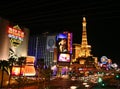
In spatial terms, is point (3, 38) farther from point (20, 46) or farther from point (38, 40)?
point (38, 40)

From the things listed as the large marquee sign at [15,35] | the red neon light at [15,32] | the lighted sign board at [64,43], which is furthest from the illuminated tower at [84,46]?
the large marquee sign at [15,35]

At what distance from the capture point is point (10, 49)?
54.2 metres

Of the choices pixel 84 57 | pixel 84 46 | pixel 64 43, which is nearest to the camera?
pixel 64 43

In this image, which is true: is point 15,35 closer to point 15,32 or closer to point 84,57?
point 15,32

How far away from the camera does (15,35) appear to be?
183 feet

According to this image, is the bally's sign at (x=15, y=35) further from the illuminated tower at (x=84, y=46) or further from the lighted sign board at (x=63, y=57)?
the illuminated tower at (x=84, y=46)

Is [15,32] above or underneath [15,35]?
above

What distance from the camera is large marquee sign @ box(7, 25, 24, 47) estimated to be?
178ft

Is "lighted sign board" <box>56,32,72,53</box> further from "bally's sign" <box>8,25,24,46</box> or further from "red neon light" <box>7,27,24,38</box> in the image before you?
"bally's sign" <box>8,25,24,46</box>

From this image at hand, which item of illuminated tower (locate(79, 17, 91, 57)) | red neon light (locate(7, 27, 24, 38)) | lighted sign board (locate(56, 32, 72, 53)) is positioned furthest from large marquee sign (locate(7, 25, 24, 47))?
illuminated tower (locate(79, 17, 91, 57))

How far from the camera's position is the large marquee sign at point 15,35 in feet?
178

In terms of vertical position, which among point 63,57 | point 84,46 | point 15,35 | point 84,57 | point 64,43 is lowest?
point 63,57

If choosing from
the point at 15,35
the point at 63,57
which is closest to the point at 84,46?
the point at 63,57

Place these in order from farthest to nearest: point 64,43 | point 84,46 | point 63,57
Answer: point 84,46 < point 64,43 < point 63,57
